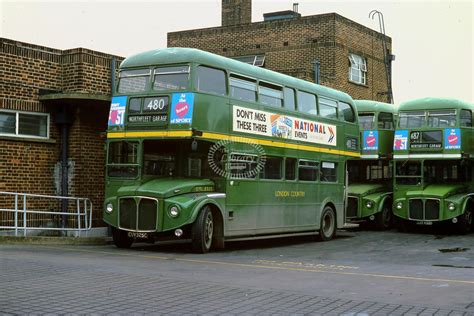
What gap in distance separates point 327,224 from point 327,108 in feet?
11.3

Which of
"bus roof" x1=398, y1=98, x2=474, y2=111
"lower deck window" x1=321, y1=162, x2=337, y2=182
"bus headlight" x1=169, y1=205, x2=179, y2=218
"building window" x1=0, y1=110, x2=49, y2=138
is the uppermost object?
"bus roof" x1=398, y1=98, x2=474, y2=111

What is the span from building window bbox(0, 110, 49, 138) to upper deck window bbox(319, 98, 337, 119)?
7602mm

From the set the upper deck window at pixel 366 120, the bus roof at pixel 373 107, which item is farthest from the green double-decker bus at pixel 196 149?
the bus roof at pixel 373 107

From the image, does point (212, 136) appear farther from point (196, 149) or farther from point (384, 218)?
point (384, 218)

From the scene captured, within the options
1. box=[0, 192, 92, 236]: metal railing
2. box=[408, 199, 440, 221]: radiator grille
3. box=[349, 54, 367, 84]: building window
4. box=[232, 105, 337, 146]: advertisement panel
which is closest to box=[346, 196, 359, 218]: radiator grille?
box=[408, 199, 440, 221]: radiator grille

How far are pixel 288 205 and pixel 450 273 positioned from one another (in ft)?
21.5

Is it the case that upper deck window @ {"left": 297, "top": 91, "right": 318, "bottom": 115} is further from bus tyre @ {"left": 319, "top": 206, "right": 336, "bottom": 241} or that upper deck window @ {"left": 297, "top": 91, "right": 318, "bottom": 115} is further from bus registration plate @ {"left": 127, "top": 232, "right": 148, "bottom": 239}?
bus registration plate @ {"left": 127, "top": 232, "right": 148, "bottom": 239}

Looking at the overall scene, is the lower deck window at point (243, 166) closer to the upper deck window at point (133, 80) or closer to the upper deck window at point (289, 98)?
the upper deck window at point (289, 98)

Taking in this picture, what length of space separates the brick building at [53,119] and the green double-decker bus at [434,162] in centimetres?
1001

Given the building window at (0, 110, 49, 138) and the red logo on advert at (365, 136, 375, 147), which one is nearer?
the building window at (0, 110, 49, 138)

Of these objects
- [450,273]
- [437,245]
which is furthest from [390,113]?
[450,273]

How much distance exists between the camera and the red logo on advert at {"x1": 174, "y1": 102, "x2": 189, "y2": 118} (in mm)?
14008

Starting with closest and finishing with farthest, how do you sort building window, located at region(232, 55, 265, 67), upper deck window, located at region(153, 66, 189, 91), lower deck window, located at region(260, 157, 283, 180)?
upper deck window, located at region(153, 66, 189, 91), lower deck window, located at region(260, 157, 283, 180), building window, located at region(232, 55, 265, 67)

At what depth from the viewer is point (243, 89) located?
15.7m
